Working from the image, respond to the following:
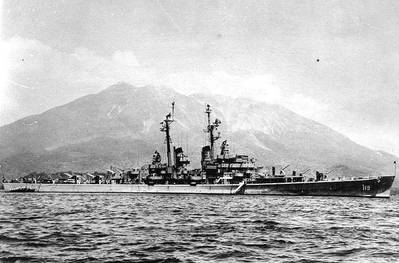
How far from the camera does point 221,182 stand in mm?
74125

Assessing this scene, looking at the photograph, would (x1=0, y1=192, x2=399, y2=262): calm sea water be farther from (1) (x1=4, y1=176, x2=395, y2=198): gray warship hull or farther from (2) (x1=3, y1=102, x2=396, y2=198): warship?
(2) (x1=3, y1=102, x2=396, y2=198): warship

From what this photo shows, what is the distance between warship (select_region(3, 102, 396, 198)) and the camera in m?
66.6

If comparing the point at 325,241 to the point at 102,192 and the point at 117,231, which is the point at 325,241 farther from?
the point at 102,192

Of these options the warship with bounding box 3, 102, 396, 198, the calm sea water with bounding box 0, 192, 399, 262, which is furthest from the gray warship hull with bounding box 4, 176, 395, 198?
the calm sea water with bounding box 0, 192, 399, 262

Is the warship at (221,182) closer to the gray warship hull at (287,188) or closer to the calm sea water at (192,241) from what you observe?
the gray warship hull at (287,188)

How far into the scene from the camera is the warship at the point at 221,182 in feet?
219

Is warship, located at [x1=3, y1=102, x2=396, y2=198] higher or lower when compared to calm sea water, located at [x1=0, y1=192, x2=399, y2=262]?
higher

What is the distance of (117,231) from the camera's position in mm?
19656

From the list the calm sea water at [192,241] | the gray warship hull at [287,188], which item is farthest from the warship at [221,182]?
the calm sea water at [192,241]

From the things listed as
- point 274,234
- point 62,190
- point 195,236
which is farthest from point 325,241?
point 62,190

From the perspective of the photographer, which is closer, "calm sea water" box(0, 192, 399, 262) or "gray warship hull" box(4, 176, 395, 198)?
"calm sea water" box(0, 192, 399, 262)

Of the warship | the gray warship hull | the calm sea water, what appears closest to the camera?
the calm sea water

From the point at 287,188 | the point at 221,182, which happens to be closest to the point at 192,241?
the point at 287,188

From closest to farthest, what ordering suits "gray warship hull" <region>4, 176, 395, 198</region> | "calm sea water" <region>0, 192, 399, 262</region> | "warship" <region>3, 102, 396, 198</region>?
"calm sea water" <region>0, 192, 399, 262</region>, "gray warship hull" <region>4, 176, 395, 198</region>, "warship" <region>3, 102, 396, 198</region>
